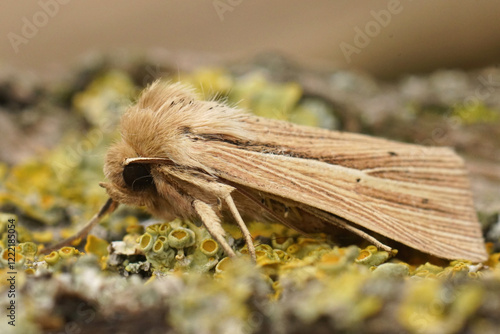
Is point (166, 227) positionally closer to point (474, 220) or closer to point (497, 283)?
point (497, 283)

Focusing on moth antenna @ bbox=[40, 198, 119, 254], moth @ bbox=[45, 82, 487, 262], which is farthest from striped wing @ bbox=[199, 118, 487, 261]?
moth antenna @ bbox=[40, 198, 119, 254]

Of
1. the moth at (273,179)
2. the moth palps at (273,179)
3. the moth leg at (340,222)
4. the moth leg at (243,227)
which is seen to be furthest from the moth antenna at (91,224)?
the moth leg at (340,222)

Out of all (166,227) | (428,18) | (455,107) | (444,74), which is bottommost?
(166,227)

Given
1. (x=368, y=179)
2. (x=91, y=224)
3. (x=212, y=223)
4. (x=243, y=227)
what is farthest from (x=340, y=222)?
(x=91, y=224)

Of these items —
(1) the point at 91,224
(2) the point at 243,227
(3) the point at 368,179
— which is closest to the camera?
(2) the point at 243,227

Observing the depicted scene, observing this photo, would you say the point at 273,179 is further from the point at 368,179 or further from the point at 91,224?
the point at 91,224

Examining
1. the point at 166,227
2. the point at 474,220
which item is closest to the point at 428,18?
the point at 474,220

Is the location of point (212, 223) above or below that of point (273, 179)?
below
